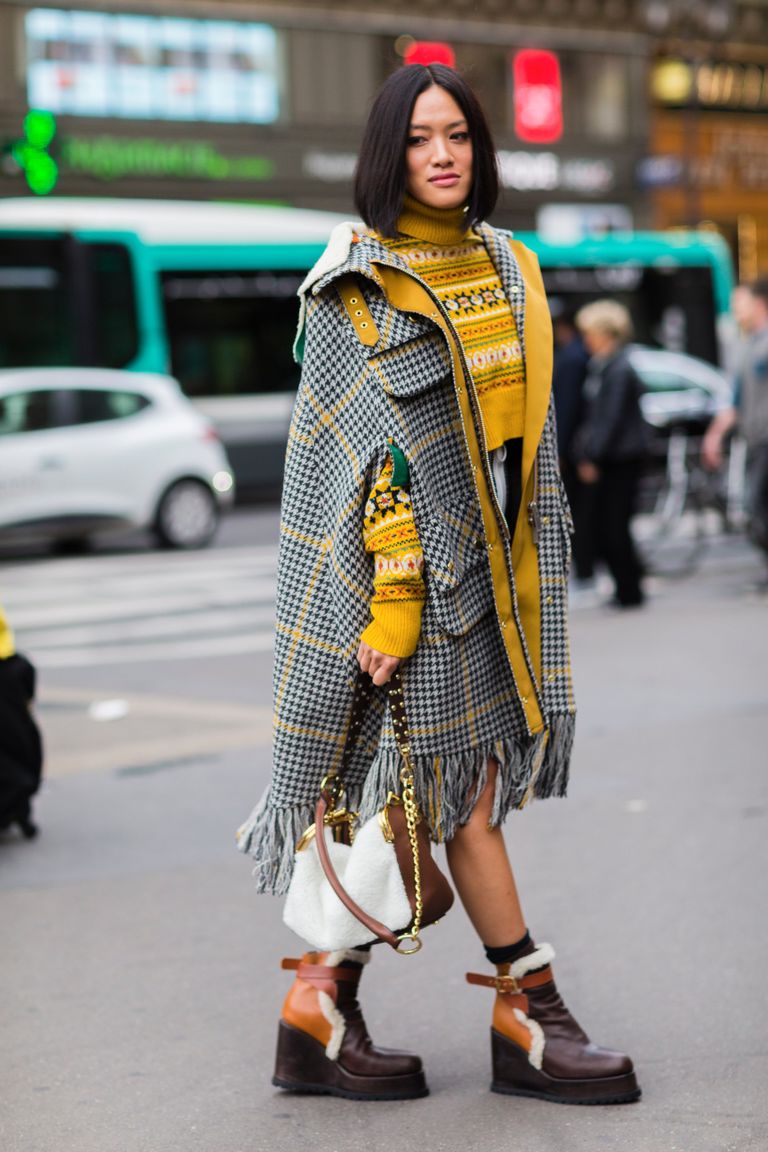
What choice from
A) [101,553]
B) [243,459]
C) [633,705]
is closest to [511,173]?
[243,459]

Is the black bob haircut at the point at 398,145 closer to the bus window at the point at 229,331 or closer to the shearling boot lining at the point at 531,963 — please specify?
the shearling boot lining at the point at 531,963

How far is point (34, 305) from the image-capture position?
66.5ft

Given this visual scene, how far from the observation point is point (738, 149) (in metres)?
38.8

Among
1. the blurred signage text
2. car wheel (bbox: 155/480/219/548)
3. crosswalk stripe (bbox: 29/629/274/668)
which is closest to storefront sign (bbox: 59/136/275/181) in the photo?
the blurred signage text

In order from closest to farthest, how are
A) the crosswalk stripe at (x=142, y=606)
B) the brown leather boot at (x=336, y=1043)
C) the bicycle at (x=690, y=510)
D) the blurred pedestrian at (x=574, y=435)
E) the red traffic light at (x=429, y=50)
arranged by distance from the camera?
the brown leather boot at (x=336, y=1043)
the crosswalk stripe at (x=142, y=606)
the blurred pedestrian at (x=574, y=435)
the bicycle at (x=690, y=510)
the red traffic light at (x=429, y=50)

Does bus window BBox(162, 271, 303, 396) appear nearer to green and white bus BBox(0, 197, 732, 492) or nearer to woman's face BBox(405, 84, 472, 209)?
green and white bus BBox(0, 197, 732, 492)

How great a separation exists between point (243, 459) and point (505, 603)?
18.0m

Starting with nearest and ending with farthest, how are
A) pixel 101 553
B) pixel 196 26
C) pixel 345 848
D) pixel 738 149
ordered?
pixel 345 848 < pixel 101 553 < pixel 196 26 < pixel 738 149

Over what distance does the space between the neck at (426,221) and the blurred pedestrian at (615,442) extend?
7.76m

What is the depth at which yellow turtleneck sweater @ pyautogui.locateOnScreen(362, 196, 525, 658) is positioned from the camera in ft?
11.0

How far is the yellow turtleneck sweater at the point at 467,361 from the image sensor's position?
337 cm

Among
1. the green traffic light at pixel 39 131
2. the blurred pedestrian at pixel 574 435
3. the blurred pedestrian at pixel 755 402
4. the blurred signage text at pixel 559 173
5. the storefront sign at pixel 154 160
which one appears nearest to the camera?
the blurred pedestrian at pixel 755 402

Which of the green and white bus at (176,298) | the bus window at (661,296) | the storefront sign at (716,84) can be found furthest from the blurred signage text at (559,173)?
the green and white bus at (176,298)

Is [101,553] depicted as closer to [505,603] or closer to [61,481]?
[61,481]
